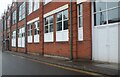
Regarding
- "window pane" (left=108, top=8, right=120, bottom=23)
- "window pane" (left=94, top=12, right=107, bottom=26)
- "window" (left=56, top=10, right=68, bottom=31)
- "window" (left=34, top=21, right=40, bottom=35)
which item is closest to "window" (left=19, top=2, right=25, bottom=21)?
"window" (left=34, top=21, right=40, bottom=35)

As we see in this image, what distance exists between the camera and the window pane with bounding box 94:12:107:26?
1602 centimetres

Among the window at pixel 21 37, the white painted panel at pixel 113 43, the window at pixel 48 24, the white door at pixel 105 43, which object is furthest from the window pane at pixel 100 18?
the window at pixel 21 37

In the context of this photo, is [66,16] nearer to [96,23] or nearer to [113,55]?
[96,23]

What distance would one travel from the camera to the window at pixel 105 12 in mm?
14898

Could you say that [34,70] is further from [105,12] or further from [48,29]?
[48,29]

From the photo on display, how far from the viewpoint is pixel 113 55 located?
14.7 metres

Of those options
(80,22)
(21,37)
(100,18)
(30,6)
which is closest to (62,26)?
(80,22)

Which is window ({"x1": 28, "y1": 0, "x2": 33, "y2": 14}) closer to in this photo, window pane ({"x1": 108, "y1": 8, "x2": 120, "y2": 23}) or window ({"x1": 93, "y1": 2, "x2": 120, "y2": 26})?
window ({"x1": 93, "y1": 2, "x2": 120, "y2": 26})

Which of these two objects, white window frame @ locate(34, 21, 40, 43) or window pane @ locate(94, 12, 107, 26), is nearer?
window pane @ locate(94, 12, 107, 26)

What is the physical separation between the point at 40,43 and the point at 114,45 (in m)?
14.6

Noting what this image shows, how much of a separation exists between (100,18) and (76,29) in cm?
318

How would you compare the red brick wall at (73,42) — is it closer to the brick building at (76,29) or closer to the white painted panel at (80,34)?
the brick building at (76,29)

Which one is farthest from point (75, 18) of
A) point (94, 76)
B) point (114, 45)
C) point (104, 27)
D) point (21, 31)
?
point (21, 31)

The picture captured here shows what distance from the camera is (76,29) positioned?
755 inches
